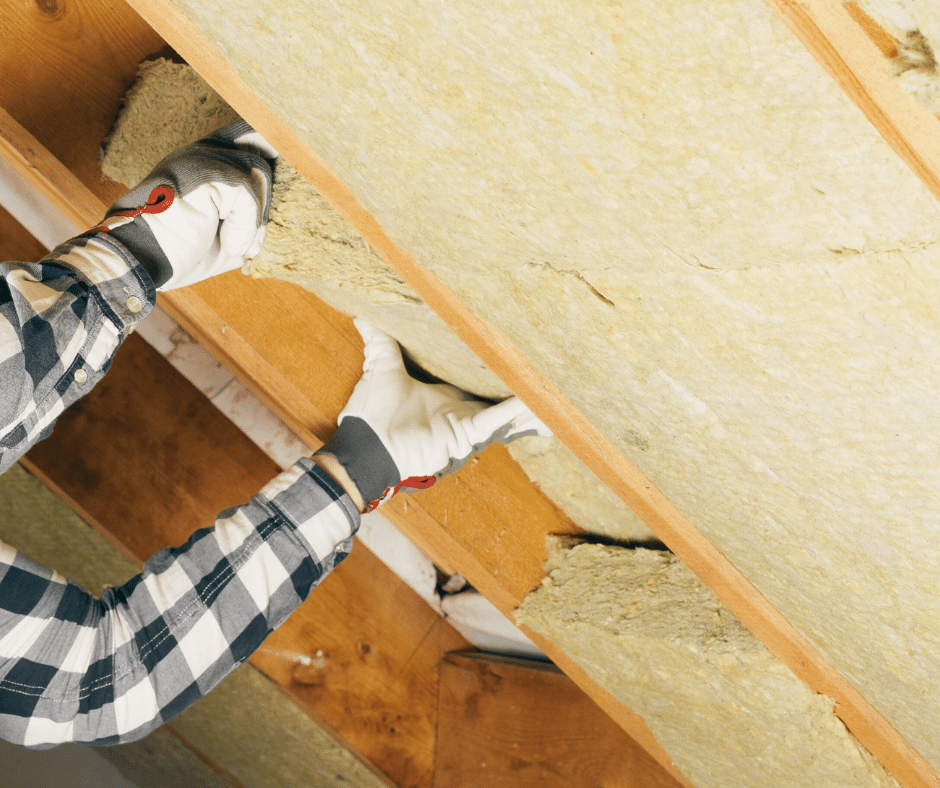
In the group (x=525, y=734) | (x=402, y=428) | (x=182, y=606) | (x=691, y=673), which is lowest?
(x=525, y=734)

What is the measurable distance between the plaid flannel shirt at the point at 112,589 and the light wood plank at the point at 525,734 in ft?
3.06

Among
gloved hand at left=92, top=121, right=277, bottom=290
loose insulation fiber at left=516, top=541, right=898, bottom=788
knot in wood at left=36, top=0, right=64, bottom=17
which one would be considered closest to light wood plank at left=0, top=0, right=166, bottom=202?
knot in wood at left=36, top=0, right=64, bottom=17

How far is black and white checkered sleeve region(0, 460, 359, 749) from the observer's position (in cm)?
78

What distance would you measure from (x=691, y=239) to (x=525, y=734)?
1.50 meters

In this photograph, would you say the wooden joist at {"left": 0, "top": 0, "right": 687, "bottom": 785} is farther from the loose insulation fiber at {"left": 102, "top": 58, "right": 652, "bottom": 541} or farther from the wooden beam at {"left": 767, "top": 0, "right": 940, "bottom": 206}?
the wooden beam at {"left": 767, "top": 0, "right": 940, "bottom": 206}

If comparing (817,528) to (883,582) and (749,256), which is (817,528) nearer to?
(883,582)

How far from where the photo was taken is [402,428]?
1.06 meters

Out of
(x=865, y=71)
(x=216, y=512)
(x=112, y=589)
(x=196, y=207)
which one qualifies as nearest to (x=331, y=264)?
(x=196, y=207)

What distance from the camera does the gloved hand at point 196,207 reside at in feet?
2.85

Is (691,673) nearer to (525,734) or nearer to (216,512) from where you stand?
(525,734)

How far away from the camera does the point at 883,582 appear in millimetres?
650

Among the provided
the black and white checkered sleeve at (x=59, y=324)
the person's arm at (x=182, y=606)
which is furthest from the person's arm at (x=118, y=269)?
the person's arm at (x=182, y=606)

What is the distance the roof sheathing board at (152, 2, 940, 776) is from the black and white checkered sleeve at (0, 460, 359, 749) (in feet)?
1.43

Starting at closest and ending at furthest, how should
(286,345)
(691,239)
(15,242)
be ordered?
(691,239)
(286,345)
(15,242)
